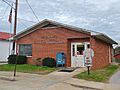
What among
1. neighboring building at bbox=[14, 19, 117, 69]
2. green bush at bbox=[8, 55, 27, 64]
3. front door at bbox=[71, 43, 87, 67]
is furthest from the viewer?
green bush at bbox=[8, 55, 27, 64]

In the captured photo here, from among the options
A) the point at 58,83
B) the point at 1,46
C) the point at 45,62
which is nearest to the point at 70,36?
the point at 45,62

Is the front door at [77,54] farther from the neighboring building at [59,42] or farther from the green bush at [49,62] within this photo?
the green bush at [49,62]

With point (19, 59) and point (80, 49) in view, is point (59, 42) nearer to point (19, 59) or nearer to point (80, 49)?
point (80, 49)

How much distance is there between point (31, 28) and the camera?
2359cm

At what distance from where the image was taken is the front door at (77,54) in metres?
21.0

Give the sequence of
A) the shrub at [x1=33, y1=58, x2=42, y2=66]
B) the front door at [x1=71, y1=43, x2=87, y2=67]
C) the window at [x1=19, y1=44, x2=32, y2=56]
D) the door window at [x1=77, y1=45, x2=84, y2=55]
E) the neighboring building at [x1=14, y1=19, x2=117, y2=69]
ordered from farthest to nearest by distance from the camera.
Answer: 1. the window at [x1=19, y1=44, x2=32, y2=56]
2. the shrub at [x1=33, y1=58, x2=42, y2=66]
3. the door window at [x1=77, y1=45, x2=84, y2=55]
4. the front door at [x1=71, y1=43, x2=87, y2=67]
5. the neighboring building at [x1=14, y1=19, x2=117, y2=69]

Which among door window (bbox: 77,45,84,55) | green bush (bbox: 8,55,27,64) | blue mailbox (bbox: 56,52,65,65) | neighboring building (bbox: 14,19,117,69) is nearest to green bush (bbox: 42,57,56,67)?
blue mailbox (bbox: 56,52,65,65)

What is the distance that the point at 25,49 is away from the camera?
24.2 meters

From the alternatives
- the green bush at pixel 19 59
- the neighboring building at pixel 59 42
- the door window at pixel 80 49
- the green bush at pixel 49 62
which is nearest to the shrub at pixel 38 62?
the neighboring building at pixel 59 42

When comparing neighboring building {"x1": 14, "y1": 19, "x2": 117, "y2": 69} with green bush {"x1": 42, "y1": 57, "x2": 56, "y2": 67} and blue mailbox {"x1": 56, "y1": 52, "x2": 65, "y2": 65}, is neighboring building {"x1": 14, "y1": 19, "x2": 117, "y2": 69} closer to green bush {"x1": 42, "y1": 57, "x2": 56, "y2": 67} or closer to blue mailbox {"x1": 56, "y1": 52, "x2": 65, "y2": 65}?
blue mailbox {"x1": 56, "y1": 52, "x2": 65, "y2": 65}

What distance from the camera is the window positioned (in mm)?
23750

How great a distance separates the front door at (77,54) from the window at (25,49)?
4.77m

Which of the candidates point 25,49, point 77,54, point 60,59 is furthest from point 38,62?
point 77,54

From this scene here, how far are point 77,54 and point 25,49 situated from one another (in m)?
5.98
